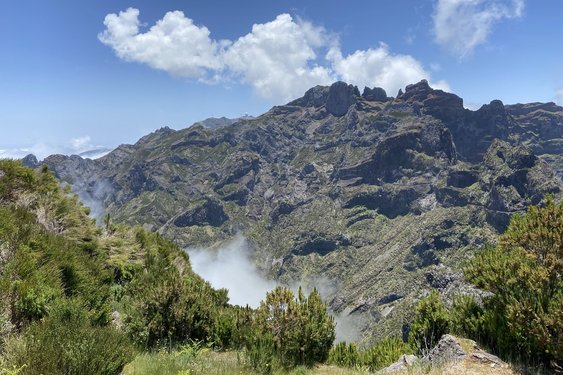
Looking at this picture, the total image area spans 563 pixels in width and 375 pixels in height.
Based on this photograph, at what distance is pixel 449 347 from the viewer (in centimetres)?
1199

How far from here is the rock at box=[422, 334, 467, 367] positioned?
11299mm

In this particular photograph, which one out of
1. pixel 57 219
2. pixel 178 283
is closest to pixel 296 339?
pixel 178 283

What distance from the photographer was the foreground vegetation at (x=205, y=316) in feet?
27.4

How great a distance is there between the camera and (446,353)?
11.8 m

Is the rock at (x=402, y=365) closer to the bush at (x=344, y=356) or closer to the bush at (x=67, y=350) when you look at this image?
the bush at (x=344, y=356)

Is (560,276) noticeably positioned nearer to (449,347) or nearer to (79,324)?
(449,347)

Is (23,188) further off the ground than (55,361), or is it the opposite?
(23,188)

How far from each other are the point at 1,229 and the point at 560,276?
18.1 metres

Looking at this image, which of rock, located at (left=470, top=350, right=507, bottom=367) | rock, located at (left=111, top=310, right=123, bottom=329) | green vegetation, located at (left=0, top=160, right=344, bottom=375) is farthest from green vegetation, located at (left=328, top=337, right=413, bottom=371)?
rock, located at (left=111, top=310, right=123, bottom=329)

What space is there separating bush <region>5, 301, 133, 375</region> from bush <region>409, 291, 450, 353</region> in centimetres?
1149

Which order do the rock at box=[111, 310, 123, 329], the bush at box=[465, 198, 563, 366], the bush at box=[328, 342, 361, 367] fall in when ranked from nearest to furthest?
the bush at box=[465, 198, 563, 366] → the rock at box=[111, 310, 123, 329] → the bush at box=[328, 342, 361, 367]

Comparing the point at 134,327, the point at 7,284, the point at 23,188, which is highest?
the point at 23,188

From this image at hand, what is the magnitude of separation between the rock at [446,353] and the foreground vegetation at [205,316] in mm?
1373

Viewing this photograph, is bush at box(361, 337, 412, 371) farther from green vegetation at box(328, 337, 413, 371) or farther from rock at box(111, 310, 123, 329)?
rock at box(111, 310, 123, 329)
